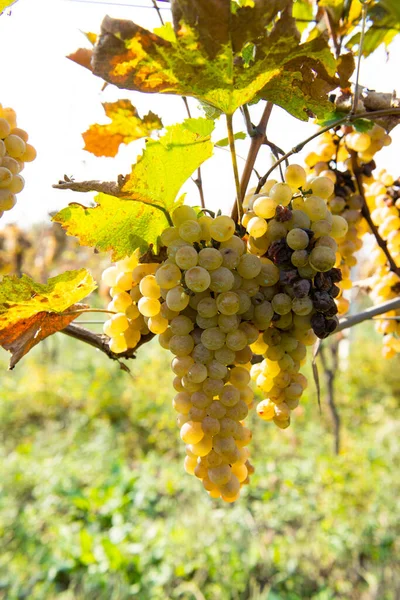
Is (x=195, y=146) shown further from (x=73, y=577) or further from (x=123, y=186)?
(x=73, y=577)

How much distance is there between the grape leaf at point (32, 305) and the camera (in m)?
0.48

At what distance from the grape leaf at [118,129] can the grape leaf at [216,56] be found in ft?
0.36

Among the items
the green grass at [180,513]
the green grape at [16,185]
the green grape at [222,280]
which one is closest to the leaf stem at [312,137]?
the green grape at [222,280]

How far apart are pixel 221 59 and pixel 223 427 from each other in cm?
31

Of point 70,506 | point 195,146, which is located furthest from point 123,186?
point 70,506

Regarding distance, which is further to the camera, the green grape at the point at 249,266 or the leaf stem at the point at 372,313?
the leaf stem at the point at 372,313

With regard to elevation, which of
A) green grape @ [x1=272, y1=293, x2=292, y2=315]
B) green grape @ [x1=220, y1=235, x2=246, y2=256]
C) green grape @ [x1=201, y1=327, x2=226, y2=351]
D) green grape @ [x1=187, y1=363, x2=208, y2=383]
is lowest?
green grape @ [x1=187, y1=363, x2=208, y2=383]

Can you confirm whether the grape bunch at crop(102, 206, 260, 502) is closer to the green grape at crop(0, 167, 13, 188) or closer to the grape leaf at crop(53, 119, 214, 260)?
the grape leaf at crop(53, 119, 214, 260)

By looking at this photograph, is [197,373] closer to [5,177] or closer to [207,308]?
[207,308]

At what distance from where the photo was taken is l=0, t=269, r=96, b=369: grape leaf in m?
0.48

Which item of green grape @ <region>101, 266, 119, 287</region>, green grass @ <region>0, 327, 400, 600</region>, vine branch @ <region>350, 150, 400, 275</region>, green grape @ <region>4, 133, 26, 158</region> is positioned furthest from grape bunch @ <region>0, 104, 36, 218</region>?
green grass @ <region>0, 327, 400, 600</region>

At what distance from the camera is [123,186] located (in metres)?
0.41

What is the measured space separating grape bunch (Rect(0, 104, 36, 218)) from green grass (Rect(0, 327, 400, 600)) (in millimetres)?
1350

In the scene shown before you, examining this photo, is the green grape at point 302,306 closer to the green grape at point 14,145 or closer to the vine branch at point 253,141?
the vine branch at point 253,141
